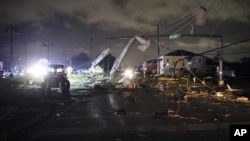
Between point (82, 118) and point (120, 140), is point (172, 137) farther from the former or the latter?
point (82, 118)

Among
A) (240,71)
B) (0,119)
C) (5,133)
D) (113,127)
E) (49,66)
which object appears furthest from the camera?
(240,71)

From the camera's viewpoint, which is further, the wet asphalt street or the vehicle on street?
the vehicle on street

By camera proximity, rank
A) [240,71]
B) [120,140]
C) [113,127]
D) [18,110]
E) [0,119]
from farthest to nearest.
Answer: [240,71], [18,110], [0,119], [113,127], [120,140]

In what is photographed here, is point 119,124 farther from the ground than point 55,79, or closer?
closer

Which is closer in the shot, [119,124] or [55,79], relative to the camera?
[119,124]

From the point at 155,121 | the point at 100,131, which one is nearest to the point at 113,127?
the point at 100,131

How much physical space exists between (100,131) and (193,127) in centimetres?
394

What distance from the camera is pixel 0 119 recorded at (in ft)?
63.2

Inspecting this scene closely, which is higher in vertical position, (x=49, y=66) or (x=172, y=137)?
(x=49, y=66)

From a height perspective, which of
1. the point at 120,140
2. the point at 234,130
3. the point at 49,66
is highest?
the point at 49,66

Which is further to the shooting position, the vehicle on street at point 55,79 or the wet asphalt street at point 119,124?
the vehicle on street at point 55,79

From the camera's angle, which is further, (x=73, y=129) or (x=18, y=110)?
(x=18, y=110)

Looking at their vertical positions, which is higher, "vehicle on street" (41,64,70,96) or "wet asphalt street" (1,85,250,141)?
"vehicle on street" (41,64,70,96)

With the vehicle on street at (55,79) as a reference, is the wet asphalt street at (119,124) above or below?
below
